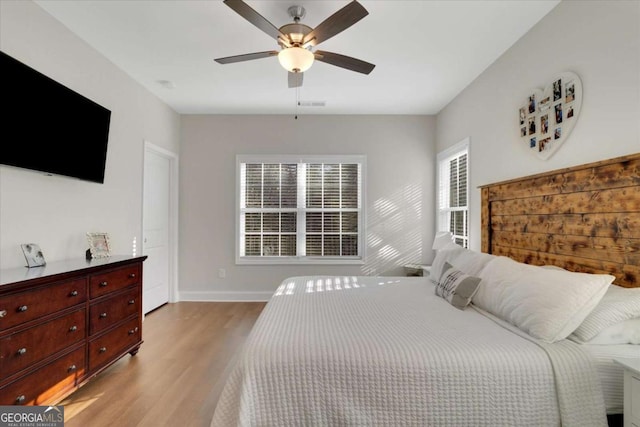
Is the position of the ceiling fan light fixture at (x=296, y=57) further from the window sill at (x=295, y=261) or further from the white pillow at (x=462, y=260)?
the window sill at (x=295, y=261)

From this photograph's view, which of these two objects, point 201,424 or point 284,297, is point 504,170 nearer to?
point 284,297

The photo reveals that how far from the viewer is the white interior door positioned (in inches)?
157

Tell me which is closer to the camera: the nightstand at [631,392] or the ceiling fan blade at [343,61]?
the nightstand at [631,392]

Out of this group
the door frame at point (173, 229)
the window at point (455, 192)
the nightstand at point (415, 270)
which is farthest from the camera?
the door frame at point (173, 229)

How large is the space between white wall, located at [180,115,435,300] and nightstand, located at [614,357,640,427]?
3344 millimetres

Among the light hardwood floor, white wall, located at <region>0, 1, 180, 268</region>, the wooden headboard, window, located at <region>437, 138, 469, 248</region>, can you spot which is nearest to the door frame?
white wall, located at <region>0, 1, 180, 268</region>

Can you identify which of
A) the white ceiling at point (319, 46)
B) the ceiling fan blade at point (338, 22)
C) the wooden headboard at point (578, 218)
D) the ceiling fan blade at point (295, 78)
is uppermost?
the white ceiling at point (319, 46)

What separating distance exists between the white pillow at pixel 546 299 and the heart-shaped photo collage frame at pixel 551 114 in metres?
1.02

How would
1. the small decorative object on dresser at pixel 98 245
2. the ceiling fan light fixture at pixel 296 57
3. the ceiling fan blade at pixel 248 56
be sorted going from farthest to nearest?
the small decorative object on dresser at pixel 98 245, the ceiling fan blade at pixel 248 56, the ceiling fan light fixture at pixel 296 57

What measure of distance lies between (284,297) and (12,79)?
7.38ft

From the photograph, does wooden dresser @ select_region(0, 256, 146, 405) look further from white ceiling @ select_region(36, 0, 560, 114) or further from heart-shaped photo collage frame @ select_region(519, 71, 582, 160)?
heart-shaped photo collage frame @ select_region(519, 71, 582, 160)

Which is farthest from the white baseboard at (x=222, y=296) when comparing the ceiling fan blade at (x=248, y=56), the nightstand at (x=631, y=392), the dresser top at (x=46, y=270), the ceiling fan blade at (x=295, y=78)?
the nightstand at (x=631, y=392)

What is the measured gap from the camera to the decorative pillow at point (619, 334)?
1.53 m

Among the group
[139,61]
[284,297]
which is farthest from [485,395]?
[139,61]
